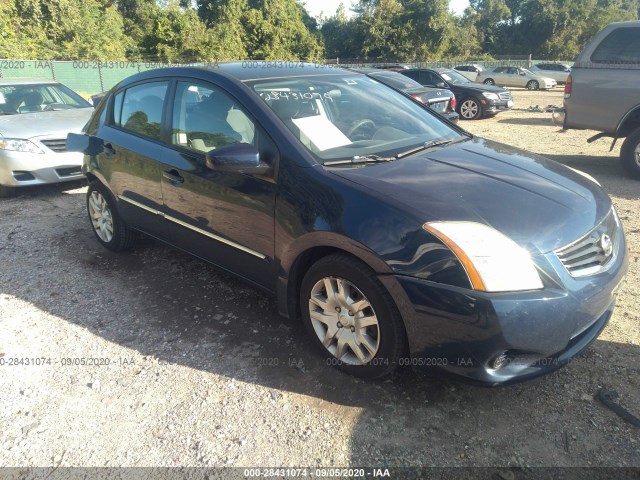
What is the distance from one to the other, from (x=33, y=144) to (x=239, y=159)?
4952mm

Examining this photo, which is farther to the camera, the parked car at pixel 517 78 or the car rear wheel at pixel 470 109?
the parked car at pixel 517 78

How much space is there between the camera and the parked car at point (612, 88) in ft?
21.3

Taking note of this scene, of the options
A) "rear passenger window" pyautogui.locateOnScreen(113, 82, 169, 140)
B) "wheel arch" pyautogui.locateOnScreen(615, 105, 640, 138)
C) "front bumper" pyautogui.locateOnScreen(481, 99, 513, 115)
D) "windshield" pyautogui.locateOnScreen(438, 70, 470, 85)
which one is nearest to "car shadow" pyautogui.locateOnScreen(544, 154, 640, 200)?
"wheel arch" pyautogui.locateOnScreen(615, 105, 640, 138)

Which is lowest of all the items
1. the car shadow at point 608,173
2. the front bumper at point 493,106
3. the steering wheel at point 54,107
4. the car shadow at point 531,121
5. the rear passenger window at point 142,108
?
the car shadow at point 531,121

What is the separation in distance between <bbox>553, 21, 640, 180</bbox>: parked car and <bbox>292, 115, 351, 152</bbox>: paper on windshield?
17.6 feet

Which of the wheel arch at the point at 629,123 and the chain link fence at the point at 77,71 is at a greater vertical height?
the wheel arch at the point at 629,123

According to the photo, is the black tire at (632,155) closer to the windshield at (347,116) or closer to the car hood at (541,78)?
the windshield at (347,116)

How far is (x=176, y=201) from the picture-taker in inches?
138

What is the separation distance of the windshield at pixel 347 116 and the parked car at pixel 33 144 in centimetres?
447

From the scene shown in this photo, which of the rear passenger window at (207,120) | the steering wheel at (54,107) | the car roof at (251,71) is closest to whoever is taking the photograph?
the rear passenger window at (207,120)

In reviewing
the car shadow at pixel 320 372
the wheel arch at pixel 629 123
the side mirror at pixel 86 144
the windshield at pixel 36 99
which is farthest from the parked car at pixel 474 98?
the car shadow at pixel 320 372

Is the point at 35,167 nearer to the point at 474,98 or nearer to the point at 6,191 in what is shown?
the point at 6,191

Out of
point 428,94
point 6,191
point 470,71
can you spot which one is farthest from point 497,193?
point 470,71

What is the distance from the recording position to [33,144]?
635 cm
